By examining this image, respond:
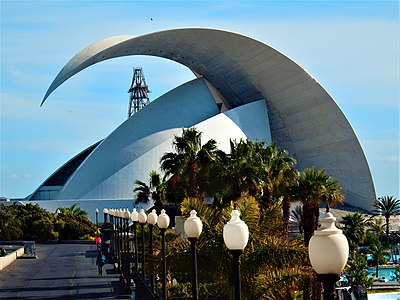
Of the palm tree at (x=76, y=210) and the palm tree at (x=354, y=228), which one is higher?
the palm tree at (x=76, y=210)

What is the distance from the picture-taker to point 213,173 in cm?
2848

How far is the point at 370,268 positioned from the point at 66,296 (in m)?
25.2

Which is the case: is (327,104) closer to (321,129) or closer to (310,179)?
(321,129)

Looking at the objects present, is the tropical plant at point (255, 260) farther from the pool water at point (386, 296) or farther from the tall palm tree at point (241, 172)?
the pool water at point (386, 296)

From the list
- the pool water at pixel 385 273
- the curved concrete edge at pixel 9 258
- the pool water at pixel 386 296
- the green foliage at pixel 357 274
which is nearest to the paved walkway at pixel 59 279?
the curved concrete edge at pixel 9 258

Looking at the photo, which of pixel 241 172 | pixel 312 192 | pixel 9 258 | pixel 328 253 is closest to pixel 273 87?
pixel 9 258

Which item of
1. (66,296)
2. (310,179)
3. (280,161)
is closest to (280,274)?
(66,296)

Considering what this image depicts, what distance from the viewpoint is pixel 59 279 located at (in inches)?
963

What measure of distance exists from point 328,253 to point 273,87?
50827mm

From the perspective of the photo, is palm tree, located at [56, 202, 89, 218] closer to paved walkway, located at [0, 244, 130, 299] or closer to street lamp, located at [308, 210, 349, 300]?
paved walkway, located at [0, 244, 130, 299]

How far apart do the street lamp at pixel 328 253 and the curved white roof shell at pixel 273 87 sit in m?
45.9

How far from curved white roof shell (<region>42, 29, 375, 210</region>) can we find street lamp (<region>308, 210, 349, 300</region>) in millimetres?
45886

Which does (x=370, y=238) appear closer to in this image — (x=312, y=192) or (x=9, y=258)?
(x=9, y=258)

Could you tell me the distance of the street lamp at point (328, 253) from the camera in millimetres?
4398
